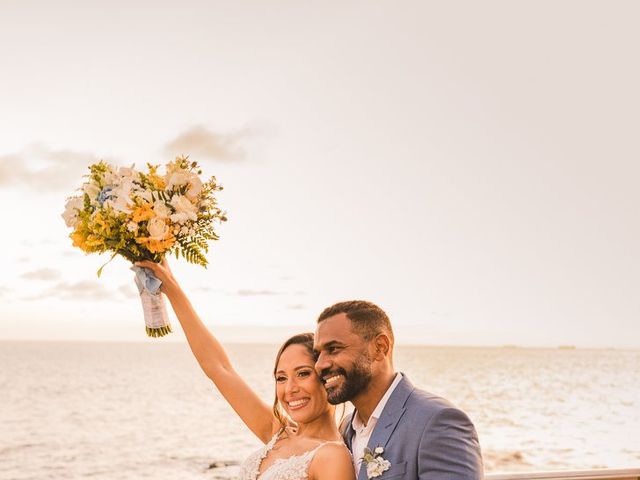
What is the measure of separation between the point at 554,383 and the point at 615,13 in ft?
113

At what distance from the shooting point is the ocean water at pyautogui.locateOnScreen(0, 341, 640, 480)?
1838 centimetres

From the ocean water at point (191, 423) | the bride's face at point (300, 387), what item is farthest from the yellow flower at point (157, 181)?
the ocean water at point (191, 423)

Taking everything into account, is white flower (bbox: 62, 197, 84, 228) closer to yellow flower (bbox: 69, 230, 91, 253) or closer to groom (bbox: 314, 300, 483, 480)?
yellow flower (bbox: 69, 230, 91, 253)

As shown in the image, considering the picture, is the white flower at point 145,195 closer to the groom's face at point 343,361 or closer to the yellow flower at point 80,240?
the yellow flower at point 80,240

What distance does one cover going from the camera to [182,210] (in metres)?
2.50

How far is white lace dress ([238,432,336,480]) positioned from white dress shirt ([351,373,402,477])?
0.33ft

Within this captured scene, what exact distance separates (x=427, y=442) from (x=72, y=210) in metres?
1.37

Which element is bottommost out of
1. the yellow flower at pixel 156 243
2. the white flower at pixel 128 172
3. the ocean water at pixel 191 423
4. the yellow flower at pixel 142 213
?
the ocean water at pixel 191 423

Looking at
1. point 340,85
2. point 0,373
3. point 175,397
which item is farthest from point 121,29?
point 0,373

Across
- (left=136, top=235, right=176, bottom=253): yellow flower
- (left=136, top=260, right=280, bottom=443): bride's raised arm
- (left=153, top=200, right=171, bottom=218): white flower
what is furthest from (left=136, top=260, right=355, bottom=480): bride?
(left=153, top=200, right=171, bottom=218): white flower

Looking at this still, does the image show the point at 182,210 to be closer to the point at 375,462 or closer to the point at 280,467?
the point at 280,467

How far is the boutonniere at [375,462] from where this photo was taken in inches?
→ 80.4

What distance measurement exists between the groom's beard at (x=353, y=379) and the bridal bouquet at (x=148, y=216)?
0.64 metres

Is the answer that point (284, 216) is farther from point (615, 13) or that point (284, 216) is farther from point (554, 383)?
point (615, 13)
